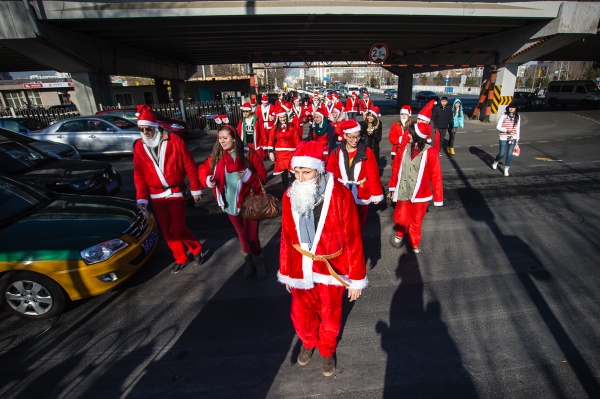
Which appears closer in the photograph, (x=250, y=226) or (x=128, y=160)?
(x=250, y=226)

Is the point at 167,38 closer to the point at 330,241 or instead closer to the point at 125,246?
the point at 125,246

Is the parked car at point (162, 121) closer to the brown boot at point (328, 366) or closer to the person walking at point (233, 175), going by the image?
the person walking at point (233, 175)

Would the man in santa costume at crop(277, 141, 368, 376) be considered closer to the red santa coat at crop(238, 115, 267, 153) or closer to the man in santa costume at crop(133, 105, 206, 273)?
the man in santa costume at crop(133, 105, 206, 273)

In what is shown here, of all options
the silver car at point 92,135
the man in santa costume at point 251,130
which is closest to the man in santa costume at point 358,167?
the man in santa costume at point 251,130

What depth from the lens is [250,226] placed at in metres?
3.79

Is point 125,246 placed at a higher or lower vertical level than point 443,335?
higher

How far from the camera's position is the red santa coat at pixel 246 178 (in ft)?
12.1

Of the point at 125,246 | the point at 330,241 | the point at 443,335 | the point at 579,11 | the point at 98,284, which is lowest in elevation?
the point at 443,335

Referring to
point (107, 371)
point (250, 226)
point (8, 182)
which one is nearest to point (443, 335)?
point (250, 226)

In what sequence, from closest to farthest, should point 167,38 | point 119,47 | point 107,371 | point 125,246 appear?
1. point 107,371
2. point 125,246
3. point 167,38
4. point 119,47

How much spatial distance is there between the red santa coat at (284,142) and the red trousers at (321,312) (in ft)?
13.7

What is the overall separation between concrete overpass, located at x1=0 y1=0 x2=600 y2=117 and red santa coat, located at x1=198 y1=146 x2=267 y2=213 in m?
11.0

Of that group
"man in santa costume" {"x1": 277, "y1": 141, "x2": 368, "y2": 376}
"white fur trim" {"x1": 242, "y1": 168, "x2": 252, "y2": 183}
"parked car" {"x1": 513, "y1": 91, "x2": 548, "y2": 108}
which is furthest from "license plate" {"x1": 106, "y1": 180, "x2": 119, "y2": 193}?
"parked car" {"x1": 513, "y1": 91, "x2": 548, "y2": 108}

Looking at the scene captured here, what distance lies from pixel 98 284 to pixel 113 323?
1.56 feet
